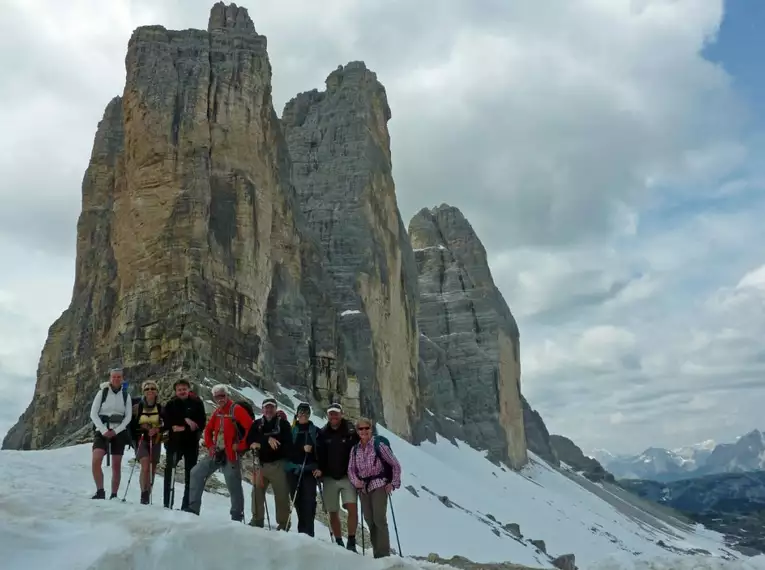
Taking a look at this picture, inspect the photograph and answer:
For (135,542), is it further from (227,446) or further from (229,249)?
(229,249)

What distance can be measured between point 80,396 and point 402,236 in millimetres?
36449

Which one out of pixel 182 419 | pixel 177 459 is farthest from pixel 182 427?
pixel 177 459

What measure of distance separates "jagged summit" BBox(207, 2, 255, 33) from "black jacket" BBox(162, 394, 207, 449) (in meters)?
35.4

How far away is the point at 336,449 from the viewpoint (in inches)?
364

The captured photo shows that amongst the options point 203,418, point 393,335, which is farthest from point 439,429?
point 203,418

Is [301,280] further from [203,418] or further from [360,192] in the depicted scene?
[203,418]

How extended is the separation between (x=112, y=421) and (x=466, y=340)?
76855 millimetres

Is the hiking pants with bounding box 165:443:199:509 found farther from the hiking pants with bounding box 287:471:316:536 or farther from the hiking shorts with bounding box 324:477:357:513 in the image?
the hiking shorts with bounding box 324:477:357:513

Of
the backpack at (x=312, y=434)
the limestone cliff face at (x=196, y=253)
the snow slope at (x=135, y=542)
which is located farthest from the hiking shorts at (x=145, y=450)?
the limestone cliff face at (x=196, y=253)

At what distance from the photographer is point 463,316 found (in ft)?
286

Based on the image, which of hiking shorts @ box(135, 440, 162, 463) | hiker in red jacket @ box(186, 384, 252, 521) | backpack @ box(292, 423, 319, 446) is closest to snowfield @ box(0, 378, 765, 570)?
hiker in red jacket @ box(186, 384, 252, 521)

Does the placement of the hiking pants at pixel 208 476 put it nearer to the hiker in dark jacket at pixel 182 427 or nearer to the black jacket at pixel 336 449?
the hiker in dark jacket at pixel 182 427

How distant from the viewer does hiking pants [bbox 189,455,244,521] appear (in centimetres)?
941

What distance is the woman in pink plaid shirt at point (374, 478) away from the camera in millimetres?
8891
